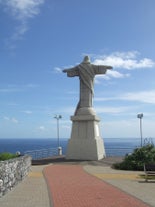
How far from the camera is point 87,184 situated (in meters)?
16.0

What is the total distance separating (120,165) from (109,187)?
394 inches

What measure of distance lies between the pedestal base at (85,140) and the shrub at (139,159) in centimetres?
529

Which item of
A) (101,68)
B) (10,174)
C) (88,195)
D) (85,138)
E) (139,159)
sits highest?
(101,68)

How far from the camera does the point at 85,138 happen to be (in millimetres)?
31203

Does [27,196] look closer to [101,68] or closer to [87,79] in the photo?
[87,79]

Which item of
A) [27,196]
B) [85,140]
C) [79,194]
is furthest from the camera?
[85,140]

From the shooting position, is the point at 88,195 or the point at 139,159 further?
the point at 139,159

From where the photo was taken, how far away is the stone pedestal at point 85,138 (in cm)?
3069

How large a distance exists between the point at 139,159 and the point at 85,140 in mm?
6757

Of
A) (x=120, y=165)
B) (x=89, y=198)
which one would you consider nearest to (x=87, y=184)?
(x=89, y=198)

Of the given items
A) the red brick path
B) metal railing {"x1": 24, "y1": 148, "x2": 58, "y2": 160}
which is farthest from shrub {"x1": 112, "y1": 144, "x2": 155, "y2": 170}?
metal railing {"x1": 24, "y1": 148, "x2": 58, "y2": 160}

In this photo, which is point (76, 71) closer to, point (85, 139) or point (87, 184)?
point (85, 139)

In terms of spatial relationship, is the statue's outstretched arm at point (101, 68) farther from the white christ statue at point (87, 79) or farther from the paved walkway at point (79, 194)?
the paved walkway at point (79, 194)

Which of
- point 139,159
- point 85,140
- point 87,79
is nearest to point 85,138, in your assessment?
point 85,140
